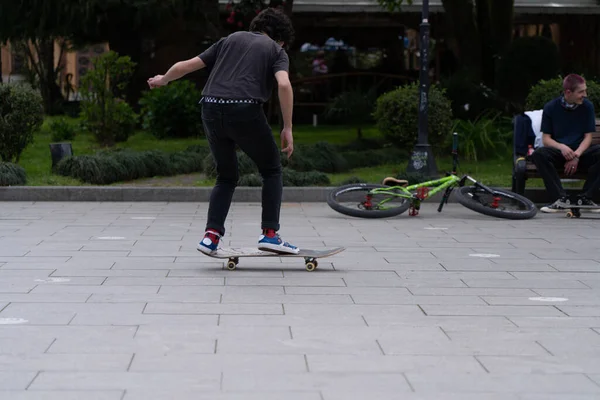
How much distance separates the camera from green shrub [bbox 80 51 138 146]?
55.4 ft

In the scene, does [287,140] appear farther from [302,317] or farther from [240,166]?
[240,166]

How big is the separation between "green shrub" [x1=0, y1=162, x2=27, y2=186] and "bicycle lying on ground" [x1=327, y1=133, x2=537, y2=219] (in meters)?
4.21

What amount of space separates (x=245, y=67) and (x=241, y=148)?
53 cm

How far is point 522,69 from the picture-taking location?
2034cm

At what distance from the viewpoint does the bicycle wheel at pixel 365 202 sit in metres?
10.9

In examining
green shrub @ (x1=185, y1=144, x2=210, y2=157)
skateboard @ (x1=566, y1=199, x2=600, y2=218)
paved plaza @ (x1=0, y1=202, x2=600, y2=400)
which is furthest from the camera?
green shrub @ (x1=185, y1=144, x2=210, y2=157)

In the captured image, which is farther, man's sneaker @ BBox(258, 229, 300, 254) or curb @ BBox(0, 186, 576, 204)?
curb @ BBox(0, 186, 576, 204)

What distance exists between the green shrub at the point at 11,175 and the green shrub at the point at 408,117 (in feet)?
17.0

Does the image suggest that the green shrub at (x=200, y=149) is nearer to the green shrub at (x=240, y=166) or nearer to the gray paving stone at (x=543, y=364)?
the green shrub at (x=240, y=166)

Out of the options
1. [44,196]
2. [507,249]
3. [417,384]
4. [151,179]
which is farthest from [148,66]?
[417,384]

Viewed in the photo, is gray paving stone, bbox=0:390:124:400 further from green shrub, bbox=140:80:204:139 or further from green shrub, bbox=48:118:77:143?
green shrub, bbox=140:80:204:139

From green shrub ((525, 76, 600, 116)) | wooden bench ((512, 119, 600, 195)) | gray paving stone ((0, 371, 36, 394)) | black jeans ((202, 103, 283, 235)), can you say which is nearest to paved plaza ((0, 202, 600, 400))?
gray paving stone ((0, 371, 36, 394))

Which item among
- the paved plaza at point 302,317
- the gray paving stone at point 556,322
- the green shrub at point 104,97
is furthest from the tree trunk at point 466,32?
the gray paving stone at point 556,322

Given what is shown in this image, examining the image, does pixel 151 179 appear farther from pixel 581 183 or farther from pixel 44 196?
pixel 581 183
